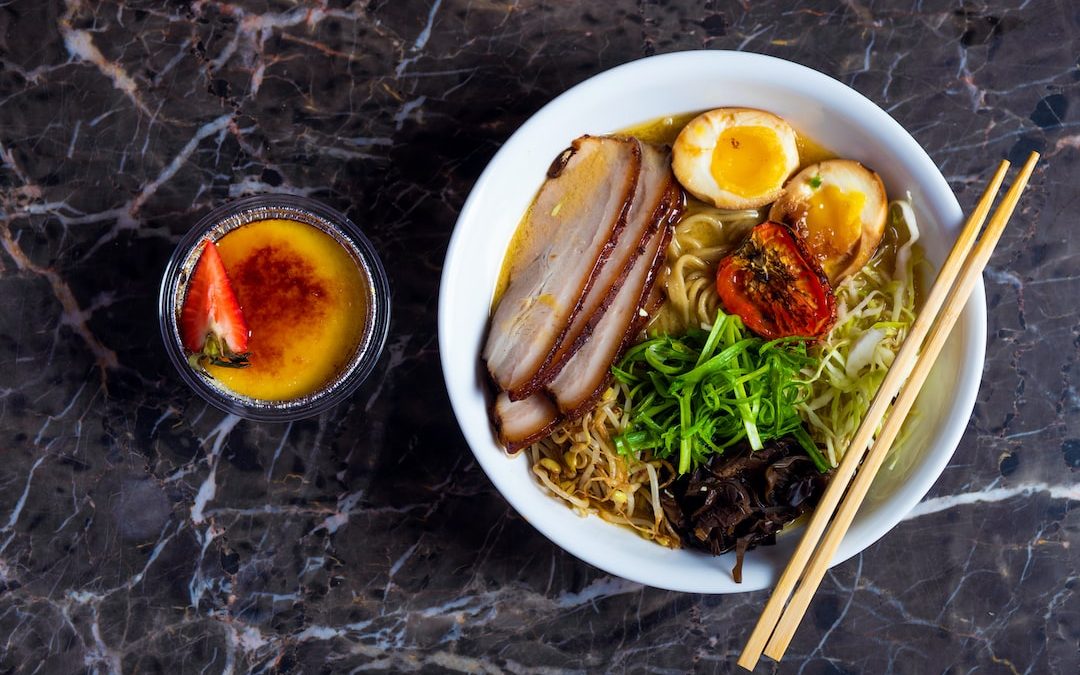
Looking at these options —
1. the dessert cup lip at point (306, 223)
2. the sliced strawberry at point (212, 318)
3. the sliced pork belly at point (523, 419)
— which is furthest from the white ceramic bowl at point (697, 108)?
the sliced strawberry at point (212, 318)

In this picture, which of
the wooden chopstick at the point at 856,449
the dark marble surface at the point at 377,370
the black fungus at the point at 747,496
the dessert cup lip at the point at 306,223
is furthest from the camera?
the dark marble surface at the point at 377,370

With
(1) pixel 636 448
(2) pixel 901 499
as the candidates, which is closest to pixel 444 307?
(1) pixel 636 448

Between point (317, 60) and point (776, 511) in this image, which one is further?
point (317, 60)

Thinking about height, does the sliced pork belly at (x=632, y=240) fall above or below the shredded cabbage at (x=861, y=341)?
above

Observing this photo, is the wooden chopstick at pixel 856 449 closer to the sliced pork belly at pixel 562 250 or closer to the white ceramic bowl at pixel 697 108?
the white ceramic bowl at pixel 697 108

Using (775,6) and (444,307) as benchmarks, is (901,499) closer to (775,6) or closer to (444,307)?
(444,307)

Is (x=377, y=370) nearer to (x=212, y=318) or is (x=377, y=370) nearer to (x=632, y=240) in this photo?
(x=212, y=318)
